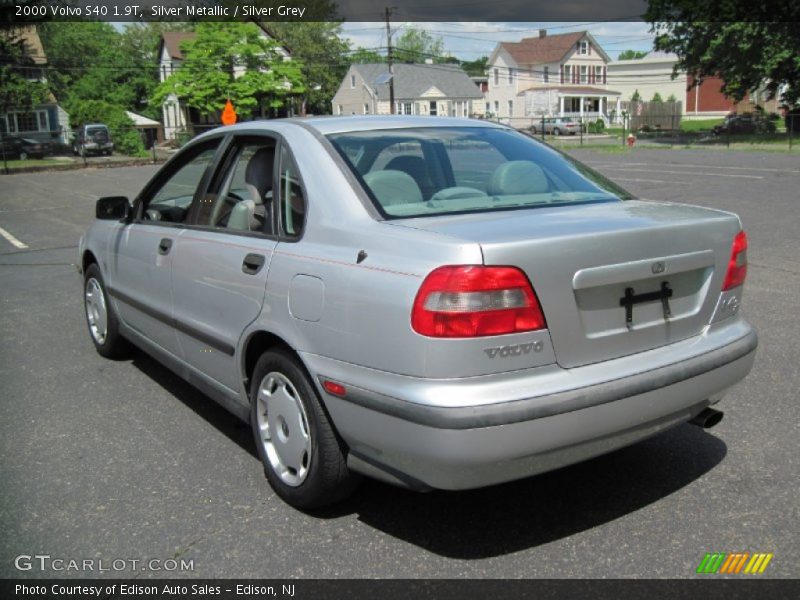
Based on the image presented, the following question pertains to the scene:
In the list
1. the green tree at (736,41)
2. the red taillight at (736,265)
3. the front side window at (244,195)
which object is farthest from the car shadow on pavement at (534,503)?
the green tree at (736,41)

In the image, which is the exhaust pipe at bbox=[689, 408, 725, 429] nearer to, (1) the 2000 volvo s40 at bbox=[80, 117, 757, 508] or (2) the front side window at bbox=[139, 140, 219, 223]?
(1) the 2000 volvo s40 at bbox=[80, 117, 757, 508]

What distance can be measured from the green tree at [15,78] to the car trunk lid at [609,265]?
4981 centimetres

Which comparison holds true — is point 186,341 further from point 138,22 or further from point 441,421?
point 138,22

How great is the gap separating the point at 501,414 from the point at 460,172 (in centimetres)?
162

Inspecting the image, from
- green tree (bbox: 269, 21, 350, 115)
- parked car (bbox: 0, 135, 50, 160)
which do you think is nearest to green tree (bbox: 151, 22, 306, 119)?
parked car (bbox: 0, 135, 50, 160)

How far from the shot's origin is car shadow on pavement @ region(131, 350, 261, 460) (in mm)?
4320

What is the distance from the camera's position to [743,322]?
3.56 m

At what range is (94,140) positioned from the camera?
45688 mm

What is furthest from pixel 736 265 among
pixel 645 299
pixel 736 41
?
pixel 736 41

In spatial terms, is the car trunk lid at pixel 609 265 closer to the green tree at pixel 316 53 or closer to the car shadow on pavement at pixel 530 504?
the car shadow on pavement at pixel 530 504

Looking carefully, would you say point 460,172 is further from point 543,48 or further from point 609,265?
point 543,48

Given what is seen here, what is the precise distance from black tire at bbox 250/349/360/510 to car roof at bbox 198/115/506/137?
1.15 metres

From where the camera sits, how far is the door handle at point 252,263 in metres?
3.51
